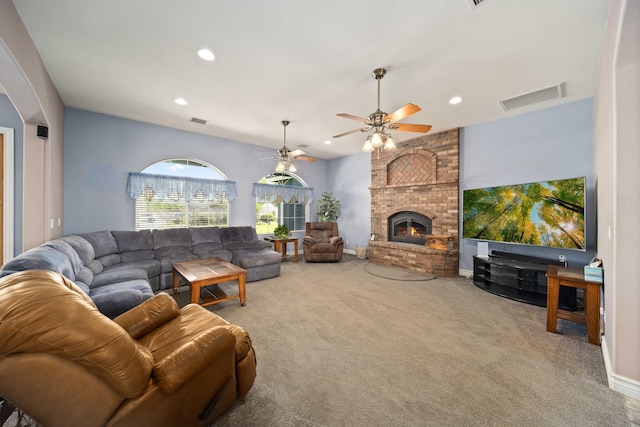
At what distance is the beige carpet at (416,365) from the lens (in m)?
1.59

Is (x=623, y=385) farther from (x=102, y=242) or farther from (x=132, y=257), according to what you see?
(x=102, y=242)

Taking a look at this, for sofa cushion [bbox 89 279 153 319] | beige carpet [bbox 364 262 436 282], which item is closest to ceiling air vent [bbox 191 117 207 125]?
sofa cushion [bbox 89 279 153 319]

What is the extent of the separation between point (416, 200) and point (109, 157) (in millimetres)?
5972

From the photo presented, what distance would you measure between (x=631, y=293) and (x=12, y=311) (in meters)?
3.37

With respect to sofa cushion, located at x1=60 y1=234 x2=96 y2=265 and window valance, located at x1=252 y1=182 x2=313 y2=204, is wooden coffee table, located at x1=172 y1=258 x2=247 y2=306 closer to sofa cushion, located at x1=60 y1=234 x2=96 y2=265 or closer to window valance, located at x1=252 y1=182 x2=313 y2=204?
sofa cushion, located at x1=60 y1=234 x2=96 y2=265

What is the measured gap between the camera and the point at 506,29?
7.20 ft

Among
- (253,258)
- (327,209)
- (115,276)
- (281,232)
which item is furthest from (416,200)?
(115,276)

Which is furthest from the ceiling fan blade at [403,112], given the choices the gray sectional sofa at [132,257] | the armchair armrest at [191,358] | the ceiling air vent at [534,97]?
the gray sectional sofa at [132,257]

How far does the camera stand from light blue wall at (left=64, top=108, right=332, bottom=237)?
405cm

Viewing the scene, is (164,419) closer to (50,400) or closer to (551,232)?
(50,400)

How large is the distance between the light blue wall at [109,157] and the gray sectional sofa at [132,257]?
20.7 inches

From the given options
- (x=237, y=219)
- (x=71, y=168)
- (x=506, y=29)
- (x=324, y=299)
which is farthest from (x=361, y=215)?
(x=71, y=168)

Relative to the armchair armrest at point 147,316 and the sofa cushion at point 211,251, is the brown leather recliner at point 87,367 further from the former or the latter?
the sofa cushion at point 211,251

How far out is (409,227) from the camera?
574 cm
